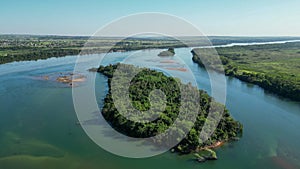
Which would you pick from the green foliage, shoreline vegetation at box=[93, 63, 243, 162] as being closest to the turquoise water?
shoreline vegetation at box=[93, 63, 243, 162]

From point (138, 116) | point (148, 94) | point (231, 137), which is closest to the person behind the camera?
point (231, 137)

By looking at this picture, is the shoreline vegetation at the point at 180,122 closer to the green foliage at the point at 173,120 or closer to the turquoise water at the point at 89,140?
the green foliage at the point at 173,120

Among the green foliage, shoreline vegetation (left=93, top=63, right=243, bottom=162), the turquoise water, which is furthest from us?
the green foliage

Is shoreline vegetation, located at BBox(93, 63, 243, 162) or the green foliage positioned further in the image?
the green foliage

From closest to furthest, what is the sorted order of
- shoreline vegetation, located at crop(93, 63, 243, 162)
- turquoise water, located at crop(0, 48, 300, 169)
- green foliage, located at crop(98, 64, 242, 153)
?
turquoise water, located at crop(0, 48, 300, 169) → shoreline vegetation, located at crop(93, 63, 243, 162) → green foliage, located at crop(98, 64, 242, 153)

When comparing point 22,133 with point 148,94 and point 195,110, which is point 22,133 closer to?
point 148,94

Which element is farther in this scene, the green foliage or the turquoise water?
the green foliage

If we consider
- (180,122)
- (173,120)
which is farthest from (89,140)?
(180,122)

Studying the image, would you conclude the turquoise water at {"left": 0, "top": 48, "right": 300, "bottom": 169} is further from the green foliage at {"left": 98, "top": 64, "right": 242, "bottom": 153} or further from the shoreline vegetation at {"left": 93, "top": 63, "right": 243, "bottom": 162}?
the green foliage at {"left": 98, "top": 64, "right": 242, "bottom": 153}

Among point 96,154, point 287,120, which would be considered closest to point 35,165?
point 96,154
